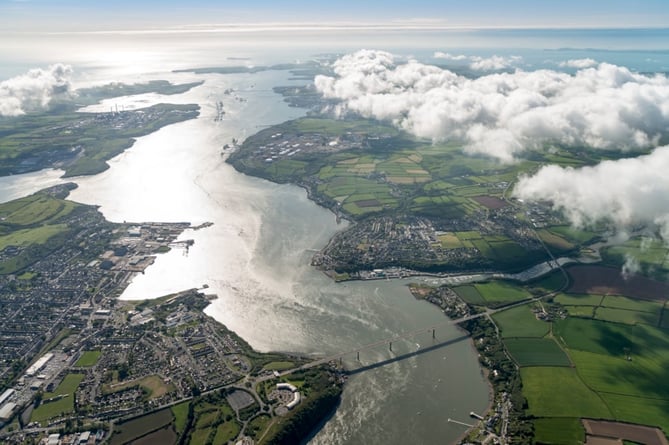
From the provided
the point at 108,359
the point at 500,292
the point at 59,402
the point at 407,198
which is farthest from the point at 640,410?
the point at 407,198

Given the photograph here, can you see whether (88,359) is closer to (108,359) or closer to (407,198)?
(108,359)

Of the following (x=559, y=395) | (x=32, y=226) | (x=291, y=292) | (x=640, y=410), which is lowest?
(x=559, y=395)

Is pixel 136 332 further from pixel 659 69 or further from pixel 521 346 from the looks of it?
pixel 659 69

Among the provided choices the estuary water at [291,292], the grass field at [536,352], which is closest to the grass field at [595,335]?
the grass field at [536,352]

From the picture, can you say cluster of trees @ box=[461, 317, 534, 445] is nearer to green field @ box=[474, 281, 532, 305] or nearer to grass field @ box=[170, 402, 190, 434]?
green field @ box=[474, 281, 532, 305]

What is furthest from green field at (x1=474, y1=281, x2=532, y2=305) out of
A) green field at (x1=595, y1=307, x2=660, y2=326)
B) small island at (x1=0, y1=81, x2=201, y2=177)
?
small island at (x1=0, y1=81, x2=201, y2=177)

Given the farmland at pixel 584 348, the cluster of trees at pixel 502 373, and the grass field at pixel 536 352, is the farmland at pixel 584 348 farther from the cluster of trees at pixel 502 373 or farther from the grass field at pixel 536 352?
the cluster of trees at pixel 502 373
